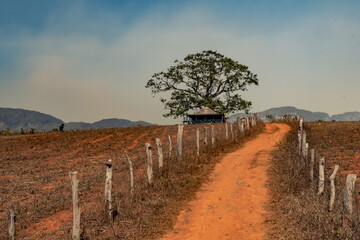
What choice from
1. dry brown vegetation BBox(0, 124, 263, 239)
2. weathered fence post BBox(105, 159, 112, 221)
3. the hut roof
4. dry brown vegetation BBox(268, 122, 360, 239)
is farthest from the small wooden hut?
weathered fence post BBox(105, 159, 112, 221)

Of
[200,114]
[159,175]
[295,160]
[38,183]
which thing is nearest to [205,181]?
[159,175]

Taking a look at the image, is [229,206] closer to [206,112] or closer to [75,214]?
[75,214]

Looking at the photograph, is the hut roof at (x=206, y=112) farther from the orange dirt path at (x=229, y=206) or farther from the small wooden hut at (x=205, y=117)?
the orange dirt path at (x=229, y=206)

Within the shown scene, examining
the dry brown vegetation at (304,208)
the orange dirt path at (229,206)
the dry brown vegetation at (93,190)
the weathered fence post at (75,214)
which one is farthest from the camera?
the dry brown vegetation at (93,190)

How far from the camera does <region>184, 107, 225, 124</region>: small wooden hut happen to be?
49.1m

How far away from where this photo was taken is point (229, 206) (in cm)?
1148

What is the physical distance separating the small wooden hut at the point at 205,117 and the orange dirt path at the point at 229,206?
31.2 metres

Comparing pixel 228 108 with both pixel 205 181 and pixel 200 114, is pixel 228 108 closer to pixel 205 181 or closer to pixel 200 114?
pixel 200 114

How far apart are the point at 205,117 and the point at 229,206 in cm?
3948

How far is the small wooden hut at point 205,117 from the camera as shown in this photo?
49.1 m

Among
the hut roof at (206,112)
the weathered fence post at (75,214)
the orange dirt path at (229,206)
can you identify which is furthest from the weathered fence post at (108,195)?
the hut roof at (206,112)

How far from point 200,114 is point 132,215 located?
3936 cm

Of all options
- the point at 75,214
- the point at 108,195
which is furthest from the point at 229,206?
the point at 75,214

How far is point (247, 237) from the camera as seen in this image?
895 cm
